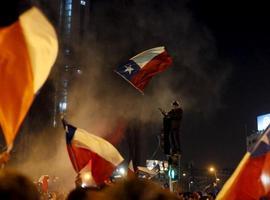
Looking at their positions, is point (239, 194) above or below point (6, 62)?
below

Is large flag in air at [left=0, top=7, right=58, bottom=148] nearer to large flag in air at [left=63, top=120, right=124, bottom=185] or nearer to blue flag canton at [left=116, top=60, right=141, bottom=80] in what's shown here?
large flag in air at [left=63, top=120, right=124, bottom=185]

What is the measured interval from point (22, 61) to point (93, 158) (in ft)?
9.47

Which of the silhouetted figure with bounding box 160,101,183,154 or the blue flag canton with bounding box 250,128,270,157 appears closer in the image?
the blue flag canton with bounding box 250,128,270,157

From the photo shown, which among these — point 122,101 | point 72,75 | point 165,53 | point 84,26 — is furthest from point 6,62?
point 84,26

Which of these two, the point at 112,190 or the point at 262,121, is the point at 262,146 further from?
the point at 262,121

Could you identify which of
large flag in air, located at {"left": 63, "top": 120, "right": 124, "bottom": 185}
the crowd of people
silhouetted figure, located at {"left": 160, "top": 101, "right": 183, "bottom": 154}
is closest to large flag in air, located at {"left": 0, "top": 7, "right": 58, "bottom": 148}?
the crowd of people

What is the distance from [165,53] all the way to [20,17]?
7200mm

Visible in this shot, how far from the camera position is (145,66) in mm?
11609

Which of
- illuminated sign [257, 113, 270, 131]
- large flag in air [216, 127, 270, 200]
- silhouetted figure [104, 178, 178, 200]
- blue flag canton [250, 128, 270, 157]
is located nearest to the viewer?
silhouetted figure [104, 178, 178, 200]

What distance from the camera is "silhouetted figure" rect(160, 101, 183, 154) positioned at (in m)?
11.4

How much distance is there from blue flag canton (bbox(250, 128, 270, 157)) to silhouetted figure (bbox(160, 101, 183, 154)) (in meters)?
7.03

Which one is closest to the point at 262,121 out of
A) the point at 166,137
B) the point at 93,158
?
the point at 166,137

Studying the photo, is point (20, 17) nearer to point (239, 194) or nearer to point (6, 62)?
point (6, 62)

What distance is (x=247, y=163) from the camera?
3.96 metres
